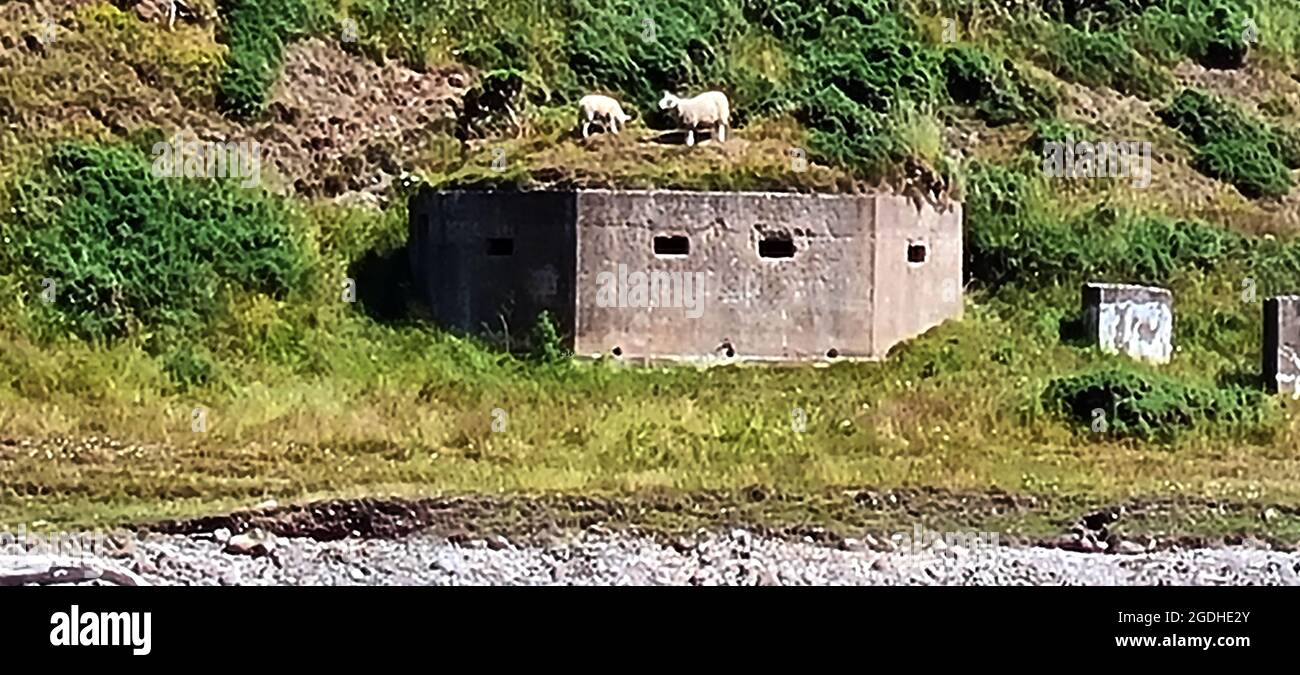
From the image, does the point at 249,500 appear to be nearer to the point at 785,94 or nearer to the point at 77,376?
the point at 77,376

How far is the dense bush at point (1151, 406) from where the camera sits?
1628 centimetres

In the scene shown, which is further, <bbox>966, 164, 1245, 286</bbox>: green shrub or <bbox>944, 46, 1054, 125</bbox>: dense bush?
<bbox>944, 46, 1054, 125</bbox>: dense bush

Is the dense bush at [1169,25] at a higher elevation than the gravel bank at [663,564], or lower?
higher

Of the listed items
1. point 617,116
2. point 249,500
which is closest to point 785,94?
point 617,116

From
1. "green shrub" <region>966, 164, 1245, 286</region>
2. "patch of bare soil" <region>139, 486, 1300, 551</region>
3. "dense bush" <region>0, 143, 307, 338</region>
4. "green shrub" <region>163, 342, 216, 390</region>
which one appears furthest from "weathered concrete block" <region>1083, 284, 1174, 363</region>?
"green shrub" <region>163, 342, 216, 390</region>

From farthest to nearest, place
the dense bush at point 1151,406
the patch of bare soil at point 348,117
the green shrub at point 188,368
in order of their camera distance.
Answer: the patch of bare soil at point 348,117
the green shrub at point 188,368
the dense bush at point 1151,406

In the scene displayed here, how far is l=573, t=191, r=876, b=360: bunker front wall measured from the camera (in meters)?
19.0

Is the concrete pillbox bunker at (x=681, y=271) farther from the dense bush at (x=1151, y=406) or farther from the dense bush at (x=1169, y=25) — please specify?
the dense bush at (x=1169, y=25)

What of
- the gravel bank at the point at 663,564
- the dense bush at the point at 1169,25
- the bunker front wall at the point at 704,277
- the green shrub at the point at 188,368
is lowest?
the gravel bank at the point at 663,564

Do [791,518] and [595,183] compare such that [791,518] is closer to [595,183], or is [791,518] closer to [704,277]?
[704,277]

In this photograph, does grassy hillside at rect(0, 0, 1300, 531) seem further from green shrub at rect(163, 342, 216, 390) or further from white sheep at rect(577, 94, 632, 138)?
white sheep at rect(577, 94, 632, 138)

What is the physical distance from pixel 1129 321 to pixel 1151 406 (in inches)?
162

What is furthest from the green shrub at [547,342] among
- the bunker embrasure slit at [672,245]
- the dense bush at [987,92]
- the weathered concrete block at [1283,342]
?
the dense bush at [987,92]

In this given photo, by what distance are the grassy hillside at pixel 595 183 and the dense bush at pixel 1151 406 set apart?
0.04 metres
